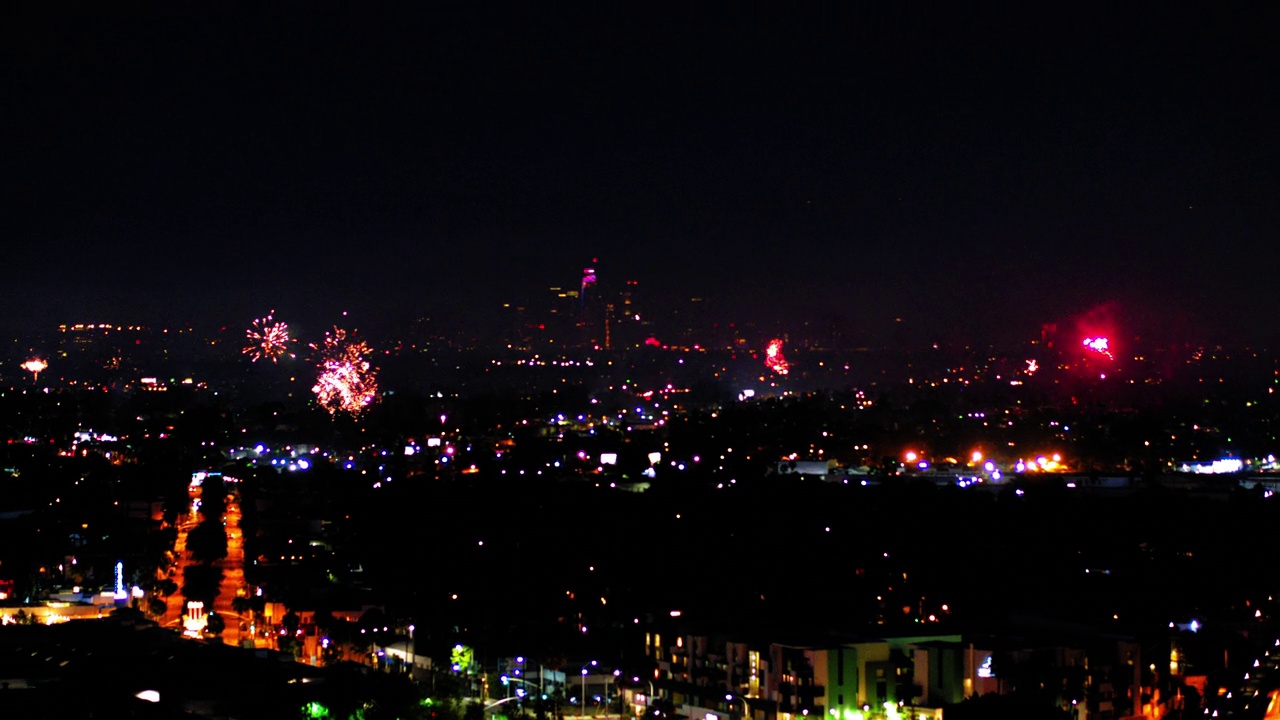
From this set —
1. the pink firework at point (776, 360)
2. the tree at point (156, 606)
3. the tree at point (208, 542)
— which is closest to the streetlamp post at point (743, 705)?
the tree at point (156, 606)

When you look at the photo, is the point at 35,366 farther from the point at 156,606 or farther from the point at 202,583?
the point at 156,606

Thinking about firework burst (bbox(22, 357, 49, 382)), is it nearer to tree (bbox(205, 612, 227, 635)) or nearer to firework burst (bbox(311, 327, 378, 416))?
firework burst (bbox(311, 327, 378, 416))

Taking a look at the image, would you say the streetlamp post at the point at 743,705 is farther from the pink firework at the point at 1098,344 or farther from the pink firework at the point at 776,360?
the pink firework at the point at 776,360

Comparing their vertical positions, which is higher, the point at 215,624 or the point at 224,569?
the point at 224,569

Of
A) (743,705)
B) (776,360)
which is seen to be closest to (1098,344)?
(776,360)

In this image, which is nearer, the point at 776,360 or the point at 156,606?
the point at 156,606

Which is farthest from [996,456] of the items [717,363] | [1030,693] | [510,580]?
[717,363]

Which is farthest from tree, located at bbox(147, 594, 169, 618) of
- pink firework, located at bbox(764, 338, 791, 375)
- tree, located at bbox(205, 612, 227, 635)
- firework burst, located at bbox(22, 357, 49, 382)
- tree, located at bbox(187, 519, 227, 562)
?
firework burst, located at bbox(22, 357, 49, 382)

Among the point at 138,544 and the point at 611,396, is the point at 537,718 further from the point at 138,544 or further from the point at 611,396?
the point at 611,396
